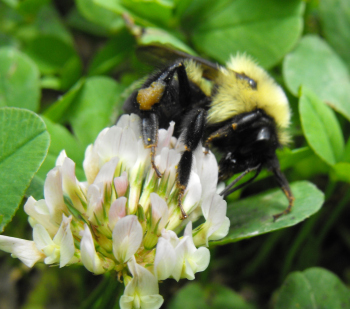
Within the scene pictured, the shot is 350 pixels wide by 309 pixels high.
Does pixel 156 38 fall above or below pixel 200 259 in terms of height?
above

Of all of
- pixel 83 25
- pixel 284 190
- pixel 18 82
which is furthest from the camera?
pixel 83 25

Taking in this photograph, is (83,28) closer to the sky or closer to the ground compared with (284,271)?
closer to the sky

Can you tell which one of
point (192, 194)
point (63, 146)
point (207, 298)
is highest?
point (192, 194)

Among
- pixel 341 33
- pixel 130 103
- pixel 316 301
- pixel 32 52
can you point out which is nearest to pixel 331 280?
pixel 316 301

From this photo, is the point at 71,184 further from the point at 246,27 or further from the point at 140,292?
the point at 246,27

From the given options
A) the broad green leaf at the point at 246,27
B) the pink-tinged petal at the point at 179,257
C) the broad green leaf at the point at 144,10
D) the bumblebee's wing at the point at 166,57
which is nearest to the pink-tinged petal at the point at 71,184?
the pink-tinged petal at the point at 179,257

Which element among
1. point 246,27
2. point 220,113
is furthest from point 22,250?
point 246,27

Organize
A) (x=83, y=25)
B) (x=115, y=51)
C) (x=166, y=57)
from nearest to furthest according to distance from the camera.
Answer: (x=166, y=57) → (x=115, y=51) → (x=83, y=25)

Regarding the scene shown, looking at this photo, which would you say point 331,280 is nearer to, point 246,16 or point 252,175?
point 252,175
